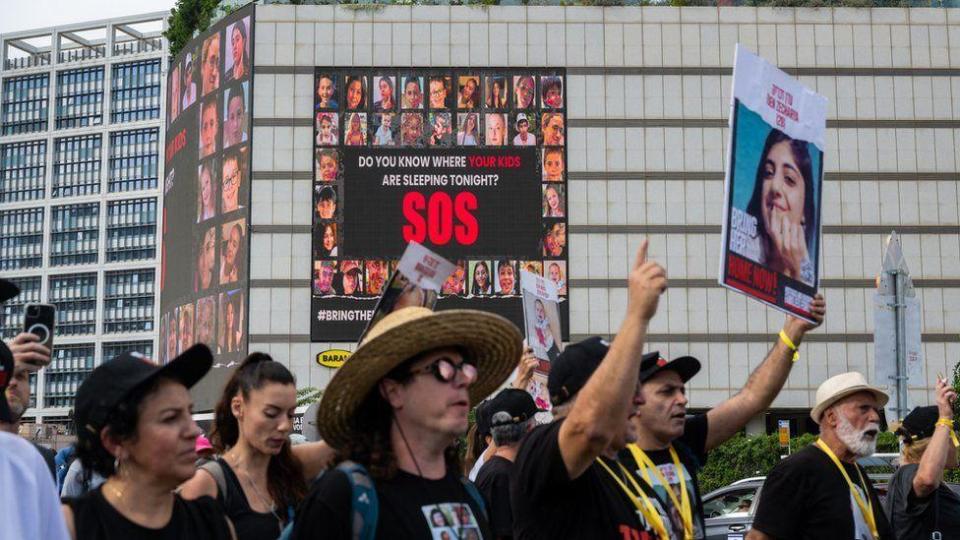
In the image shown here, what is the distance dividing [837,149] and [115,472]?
46.2m

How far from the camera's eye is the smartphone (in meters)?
4.89

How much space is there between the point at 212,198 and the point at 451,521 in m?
45.4

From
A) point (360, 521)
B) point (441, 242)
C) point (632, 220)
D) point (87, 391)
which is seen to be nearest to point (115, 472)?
point (87, 391)

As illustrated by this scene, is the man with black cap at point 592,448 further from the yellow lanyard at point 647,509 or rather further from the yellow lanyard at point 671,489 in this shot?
the yellow lanyard at point 671,489

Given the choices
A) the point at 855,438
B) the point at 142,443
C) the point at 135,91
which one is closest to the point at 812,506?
the point at 855,438

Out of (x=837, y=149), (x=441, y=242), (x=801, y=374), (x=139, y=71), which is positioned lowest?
(x=801, y=374)

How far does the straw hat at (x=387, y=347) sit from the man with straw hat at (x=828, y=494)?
2535 mm

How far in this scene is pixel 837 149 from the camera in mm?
48375

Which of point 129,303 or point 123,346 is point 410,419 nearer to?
point 129,303

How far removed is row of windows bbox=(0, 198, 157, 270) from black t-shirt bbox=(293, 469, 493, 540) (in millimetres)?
131512

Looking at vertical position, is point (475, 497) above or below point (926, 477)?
above

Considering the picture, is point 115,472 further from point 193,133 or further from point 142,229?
point 142,229

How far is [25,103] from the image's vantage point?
5719 inches

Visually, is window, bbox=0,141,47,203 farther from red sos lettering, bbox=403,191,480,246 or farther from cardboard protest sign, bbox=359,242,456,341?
cardboard protest sign, bbox=359,242,456,341
